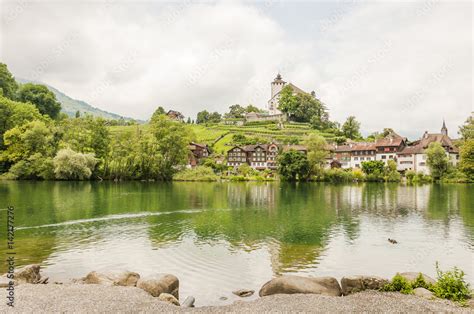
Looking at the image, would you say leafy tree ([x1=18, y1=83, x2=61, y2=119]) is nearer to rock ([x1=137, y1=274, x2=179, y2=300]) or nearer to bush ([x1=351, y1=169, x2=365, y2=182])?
bush ([x1=351, y1=169, x2=365, y2=182])

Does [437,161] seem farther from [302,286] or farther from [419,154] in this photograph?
[302,286]

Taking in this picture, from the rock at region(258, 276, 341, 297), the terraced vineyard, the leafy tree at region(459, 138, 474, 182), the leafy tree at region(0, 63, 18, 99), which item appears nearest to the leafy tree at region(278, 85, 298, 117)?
the terraced vineyard

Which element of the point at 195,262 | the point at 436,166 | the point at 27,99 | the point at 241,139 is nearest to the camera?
the point at 195,262

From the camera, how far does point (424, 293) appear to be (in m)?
14.0

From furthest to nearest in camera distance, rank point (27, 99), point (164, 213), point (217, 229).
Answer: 1. point (27, 99)
2. point (164, 213)
3. point (217, 229)

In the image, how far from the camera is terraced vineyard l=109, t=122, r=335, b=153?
Answer: 144000 mm

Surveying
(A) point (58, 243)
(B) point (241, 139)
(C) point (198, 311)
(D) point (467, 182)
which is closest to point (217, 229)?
(A) point (58, 243)

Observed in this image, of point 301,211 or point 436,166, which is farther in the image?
point 436,166

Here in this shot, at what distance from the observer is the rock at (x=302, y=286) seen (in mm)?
14789

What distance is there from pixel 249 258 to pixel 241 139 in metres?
123

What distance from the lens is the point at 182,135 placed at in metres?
102

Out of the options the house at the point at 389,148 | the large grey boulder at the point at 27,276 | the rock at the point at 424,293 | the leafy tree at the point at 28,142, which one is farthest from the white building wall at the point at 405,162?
the large grey boulder at the point at 27,276

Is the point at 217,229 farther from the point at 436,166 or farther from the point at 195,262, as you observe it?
the point at 436,166

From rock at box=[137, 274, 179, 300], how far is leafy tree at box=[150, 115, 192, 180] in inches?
3299
